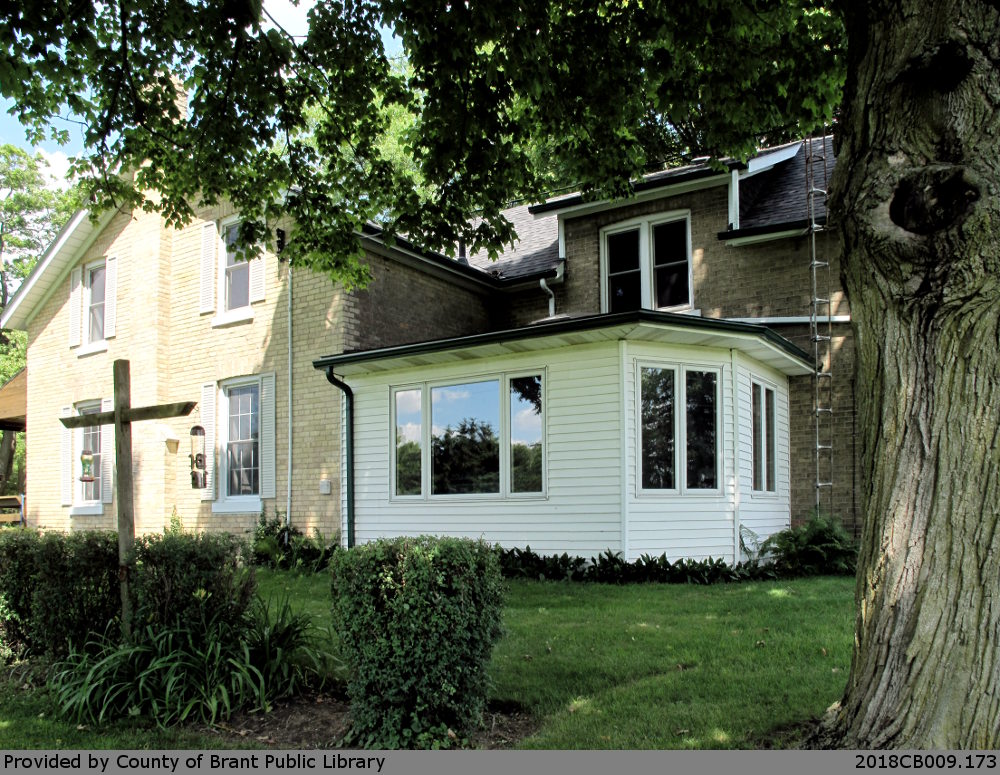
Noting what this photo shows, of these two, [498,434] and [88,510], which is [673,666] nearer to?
[498,434]

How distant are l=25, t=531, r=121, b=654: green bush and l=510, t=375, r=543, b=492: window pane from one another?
6487mm

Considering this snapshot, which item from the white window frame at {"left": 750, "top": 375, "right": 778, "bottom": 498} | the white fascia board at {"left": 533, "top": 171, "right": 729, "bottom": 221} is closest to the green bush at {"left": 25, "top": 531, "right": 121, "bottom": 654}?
the white window frame at {"left": 750, "top": 375, "right": 778, "bottom": 498}

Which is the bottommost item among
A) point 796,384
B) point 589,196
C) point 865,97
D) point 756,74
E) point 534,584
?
point 534,584

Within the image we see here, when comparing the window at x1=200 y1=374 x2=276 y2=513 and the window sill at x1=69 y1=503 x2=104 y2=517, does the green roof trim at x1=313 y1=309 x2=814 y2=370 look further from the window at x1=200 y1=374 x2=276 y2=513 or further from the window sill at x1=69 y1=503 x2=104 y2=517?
the window sill at x1=69 y1=503 x2=104 y2=517

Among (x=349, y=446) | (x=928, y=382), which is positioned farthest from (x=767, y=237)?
(x=928, y=382)

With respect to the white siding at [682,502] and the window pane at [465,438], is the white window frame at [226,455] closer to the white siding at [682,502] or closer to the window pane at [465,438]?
the window pane at [465,438]

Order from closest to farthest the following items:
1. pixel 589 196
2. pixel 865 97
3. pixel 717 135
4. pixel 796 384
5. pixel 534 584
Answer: pixel 865 97
pixel 717 135
pixel 589 196
pixel 534 584
pixel 796 384

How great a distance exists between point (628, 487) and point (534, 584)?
73.2 inches

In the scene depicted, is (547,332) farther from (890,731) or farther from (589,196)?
(890,731)

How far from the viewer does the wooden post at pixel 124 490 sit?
552cm

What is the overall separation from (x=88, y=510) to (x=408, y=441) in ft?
29.8

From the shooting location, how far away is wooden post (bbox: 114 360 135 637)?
217 inches

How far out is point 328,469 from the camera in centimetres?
1352
